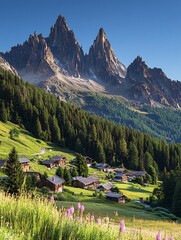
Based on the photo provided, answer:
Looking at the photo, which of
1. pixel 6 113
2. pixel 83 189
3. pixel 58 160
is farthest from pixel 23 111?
pixel 83 189

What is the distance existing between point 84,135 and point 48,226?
565 feet

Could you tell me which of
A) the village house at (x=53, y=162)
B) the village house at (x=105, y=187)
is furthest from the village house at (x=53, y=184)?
the village house at (x=53, y=162)

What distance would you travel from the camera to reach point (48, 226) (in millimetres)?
9750

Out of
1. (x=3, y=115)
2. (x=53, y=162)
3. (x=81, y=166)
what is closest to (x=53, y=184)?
(x=81, y=166)

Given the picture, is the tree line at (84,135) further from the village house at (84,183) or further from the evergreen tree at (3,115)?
the village house at (84,183)

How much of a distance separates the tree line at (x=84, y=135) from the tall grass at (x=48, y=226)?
517 feet

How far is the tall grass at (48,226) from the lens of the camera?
30.4 feet

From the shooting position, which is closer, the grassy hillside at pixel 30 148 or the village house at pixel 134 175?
the grassy hillside at pixel 30 148

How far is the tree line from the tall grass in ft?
517

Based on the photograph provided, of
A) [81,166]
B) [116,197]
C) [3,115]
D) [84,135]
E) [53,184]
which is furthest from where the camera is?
[84,135]

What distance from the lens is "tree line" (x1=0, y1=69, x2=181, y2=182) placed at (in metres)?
174

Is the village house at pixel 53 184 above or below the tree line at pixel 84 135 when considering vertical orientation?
below

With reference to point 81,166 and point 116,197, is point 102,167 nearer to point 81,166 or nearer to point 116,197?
point 81,166

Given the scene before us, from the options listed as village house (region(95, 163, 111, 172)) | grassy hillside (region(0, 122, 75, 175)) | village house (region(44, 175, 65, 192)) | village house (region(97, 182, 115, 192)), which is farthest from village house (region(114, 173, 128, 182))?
village house (region(44, 175, 65, 192))
